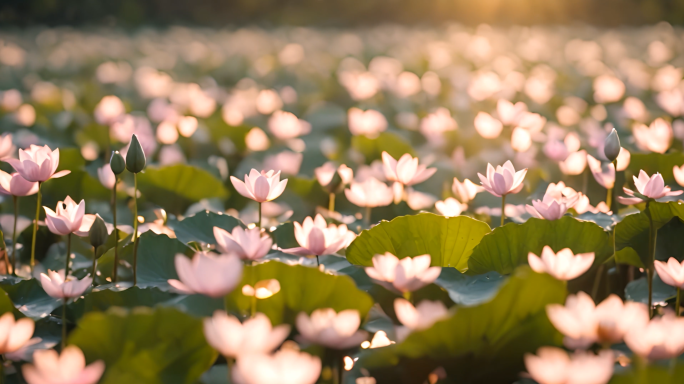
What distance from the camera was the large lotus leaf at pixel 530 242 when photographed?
97 centimetres

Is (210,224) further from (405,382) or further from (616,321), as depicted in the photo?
(616,321)

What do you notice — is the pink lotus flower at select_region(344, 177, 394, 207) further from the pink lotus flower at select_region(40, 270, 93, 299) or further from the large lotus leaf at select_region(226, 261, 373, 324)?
the pink lotus flower at select_region(40, 270, 93, 299)

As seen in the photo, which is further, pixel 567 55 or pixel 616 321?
pixel 567 55

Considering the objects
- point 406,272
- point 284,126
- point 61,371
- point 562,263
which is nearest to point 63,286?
point 61,371

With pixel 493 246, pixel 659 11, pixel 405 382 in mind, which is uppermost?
pixel 659 11

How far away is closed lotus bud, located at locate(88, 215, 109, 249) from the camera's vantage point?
0.93m

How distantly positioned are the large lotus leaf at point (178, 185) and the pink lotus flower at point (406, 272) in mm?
794

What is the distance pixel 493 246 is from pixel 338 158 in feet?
3.42

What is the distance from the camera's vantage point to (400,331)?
2.62ft

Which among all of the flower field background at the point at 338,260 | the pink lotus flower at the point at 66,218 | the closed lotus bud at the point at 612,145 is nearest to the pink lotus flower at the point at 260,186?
the flower field background at the point at 338,260

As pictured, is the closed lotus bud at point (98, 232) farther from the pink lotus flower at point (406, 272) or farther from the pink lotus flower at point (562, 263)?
the pink lotus flower at point (562, 263)

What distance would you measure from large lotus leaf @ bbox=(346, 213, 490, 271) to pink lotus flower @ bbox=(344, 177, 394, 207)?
0.24 meters

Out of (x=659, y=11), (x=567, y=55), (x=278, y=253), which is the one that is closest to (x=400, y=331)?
(x=278, y=253)

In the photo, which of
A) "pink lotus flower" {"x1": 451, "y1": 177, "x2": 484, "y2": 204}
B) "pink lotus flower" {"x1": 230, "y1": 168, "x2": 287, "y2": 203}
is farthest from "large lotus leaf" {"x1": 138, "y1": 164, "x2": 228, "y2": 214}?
"pink lotus flower" {"x1": 451, "y1": 177, "x2": 484, "y2": 204}
